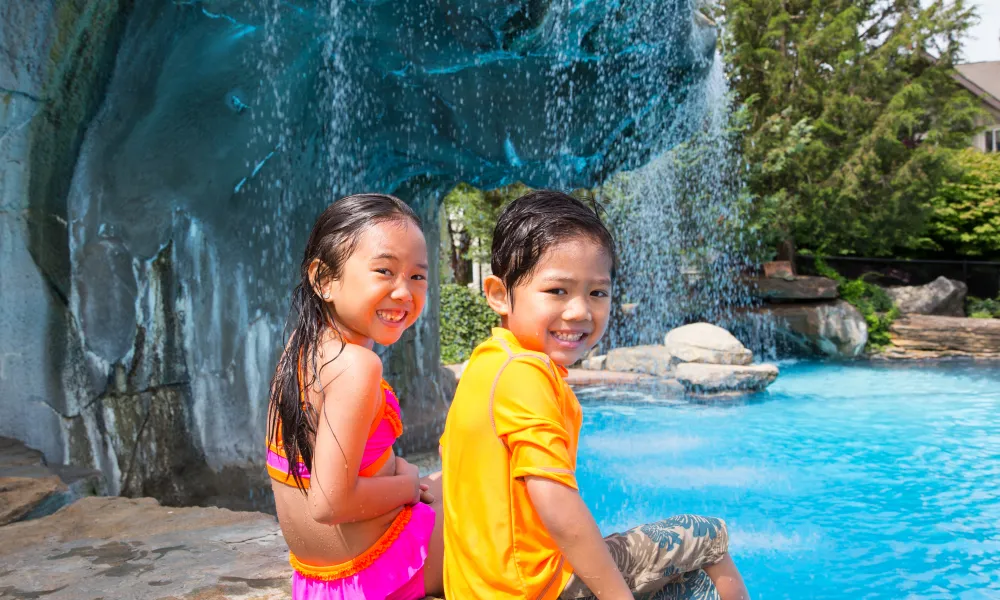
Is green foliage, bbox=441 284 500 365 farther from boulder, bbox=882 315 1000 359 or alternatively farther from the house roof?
the house roof

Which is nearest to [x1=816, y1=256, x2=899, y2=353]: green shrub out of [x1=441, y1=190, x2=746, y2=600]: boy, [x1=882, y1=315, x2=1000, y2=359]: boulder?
[x1=882, y1=315, x2=1000, y2=359]: boulder

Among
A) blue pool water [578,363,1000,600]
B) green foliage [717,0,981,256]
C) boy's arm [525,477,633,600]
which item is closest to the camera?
boy's arm [525,477,633,600]

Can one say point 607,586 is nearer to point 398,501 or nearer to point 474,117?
point 398,501

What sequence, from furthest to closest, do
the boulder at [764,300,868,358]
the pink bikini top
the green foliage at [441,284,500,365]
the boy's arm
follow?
the boulder at [764,300,868,358], the green foliage at [441,284,500,365], the pink bikini top, the boy's arm

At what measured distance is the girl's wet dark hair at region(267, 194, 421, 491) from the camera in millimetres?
1755

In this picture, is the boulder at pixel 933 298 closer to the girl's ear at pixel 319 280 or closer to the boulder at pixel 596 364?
the boulder at pixel 596 364

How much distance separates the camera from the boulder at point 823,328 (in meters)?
14.0

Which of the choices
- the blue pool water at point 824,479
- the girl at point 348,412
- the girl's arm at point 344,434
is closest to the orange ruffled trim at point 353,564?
the girl at point 348,412

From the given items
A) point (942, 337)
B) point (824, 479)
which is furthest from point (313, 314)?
point (942, 337)

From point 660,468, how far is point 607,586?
5.27 meters

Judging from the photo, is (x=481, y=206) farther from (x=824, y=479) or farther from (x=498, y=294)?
(x=498, y=294)

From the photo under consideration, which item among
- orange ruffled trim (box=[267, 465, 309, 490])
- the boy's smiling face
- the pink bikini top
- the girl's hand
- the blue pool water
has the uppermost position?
the boy's smiling face

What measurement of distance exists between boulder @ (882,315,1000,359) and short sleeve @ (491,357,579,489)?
48.0ft

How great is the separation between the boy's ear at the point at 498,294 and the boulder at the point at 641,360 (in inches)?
365
